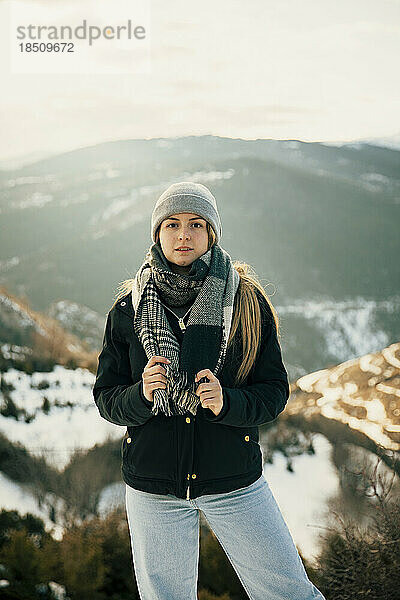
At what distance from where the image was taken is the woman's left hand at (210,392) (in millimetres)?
1188

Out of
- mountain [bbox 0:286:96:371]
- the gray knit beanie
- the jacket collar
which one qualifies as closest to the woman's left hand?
the jacket collar

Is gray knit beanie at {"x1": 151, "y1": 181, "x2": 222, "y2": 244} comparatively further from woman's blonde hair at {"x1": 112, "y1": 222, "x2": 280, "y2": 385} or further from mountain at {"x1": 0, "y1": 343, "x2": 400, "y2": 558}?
mountain at {"x1": 0, "y1": 343, "x2": 400, "y2": 558}

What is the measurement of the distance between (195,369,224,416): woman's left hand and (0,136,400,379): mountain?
4.73 ft

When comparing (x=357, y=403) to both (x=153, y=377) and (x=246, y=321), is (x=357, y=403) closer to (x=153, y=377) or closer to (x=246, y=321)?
(x=246, y=321)

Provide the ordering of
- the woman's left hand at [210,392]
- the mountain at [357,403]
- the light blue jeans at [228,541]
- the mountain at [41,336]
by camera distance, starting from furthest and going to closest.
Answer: the mountain at [41,336]
the mountain at [357,403]
the light blue jeans at [228,541]
the woman's left hand at [210,392]

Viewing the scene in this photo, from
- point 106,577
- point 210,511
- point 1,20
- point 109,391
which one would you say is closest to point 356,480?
point 106,577

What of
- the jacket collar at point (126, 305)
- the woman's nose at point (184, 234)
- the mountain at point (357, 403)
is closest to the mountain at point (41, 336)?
the mountain at point (357, 403)

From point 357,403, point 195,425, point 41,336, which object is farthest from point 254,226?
point 195,425

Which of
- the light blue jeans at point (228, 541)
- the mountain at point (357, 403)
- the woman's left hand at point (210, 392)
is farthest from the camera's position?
the mountain at point (357, 403)

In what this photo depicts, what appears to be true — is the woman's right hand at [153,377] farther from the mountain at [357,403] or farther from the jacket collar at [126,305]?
the mountain at [357,403]

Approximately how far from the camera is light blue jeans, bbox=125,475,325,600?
130cm

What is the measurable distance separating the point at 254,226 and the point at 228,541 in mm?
1608

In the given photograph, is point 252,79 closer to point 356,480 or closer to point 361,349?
point 361,349

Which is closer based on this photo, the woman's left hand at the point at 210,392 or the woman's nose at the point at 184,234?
the woman's left hand at the point at 210,392
